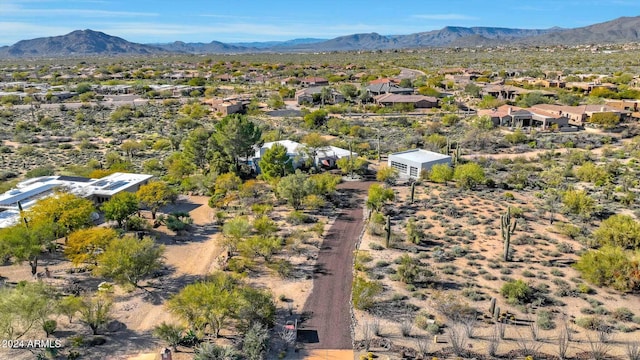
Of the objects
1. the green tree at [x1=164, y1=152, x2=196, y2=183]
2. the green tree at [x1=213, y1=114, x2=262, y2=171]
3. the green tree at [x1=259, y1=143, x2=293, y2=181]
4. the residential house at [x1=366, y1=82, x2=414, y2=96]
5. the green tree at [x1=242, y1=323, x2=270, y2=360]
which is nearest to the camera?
the green tree at [x1=242, y1=323, x2=270, y2=360]

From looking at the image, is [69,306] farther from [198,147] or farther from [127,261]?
[198,147]

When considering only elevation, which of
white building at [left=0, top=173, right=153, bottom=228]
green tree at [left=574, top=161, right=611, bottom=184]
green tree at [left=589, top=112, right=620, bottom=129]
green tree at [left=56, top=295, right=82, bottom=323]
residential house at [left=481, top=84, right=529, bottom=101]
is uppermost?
residential house at [left=481, top=84, right=529, bottom=101]

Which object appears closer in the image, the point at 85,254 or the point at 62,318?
the point at 62,318

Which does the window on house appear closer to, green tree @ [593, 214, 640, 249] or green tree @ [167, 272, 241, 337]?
green tree @ [593, 214, 640, 249]

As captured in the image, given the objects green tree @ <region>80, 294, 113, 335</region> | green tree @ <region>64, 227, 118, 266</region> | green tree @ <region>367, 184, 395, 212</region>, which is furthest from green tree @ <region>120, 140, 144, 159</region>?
green tree @ <region>80, 294, 113, 335</region>

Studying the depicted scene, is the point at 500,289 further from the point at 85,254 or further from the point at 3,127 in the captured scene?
the point at 3,127

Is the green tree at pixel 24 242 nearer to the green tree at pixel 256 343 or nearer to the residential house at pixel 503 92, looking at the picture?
the green tree at pixel 256 343

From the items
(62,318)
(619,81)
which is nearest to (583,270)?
(62,318)
